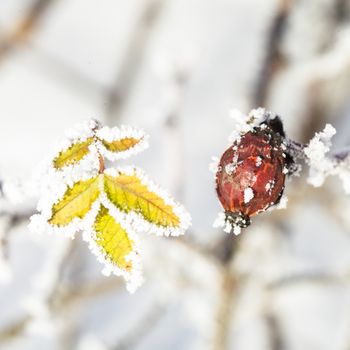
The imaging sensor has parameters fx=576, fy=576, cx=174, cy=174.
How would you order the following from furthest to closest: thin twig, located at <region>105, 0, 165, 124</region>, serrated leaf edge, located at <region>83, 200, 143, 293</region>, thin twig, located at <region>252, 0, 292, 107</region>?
thin twig, located at <region>105, 0, 165, 124</region>, thin twig, located at <region>252, 0, 292, 107</region>, serrated leaf edge, located at <region>83, 200, 143, 293</region>

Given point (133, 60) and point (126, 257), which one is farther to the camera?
point (133, 60)

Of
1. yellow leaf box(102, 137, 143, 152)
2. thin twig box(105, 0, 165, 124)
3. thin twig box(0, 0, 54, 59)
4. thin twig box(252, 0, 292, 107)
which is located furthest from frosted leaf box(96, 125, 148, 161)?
thin twig box(0, 0, 54, 59)

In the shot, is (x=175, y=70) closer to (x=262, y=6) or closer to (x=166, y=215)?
(x=166, y=215)

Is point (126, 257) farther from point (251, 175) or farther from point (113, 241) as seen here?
point (251, 175)

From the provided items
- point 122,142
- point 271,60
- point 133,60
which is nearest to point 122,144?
point 122,142

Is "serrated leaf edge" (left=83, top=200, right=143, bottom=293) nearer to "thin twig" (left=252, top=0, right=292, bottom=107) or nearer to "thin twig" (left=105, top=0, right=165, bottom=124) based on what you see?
"thin twig" (left=252, top=0, right=292, bottom=107)

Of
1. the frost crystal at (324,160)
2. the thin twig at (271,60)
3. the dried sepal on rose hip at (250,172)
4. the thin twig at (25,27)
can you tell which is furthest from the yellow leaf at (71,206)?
the thin twig at (25,27)

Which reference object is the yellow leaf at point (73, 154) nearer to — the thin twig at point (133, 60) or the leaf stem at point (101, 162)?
the leaf stem at point (101, 162)

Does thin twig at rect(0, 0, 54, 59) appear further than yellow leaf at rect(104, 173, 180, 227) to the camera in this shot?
Yes
